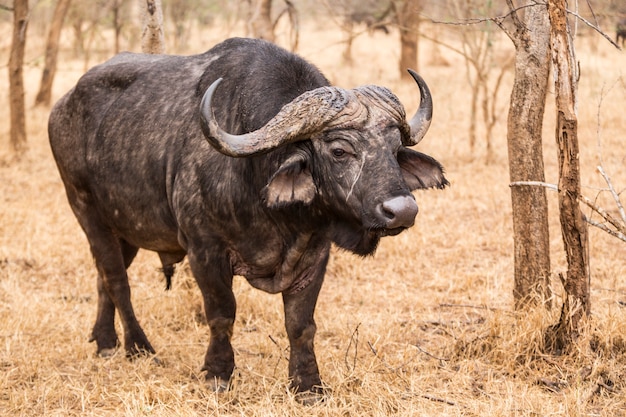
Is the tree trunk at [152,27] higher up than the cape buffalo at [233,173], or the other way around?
the tree trunk at [152,27]

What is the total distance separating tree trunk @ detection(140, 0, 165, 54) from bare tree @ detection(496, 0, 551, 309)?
2.71 m

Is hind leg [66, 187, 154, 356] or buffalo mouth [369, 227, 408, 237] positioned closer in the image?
buffalo mouth [369, 227, 408, 237]

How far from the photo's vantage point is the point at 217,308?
173 inches

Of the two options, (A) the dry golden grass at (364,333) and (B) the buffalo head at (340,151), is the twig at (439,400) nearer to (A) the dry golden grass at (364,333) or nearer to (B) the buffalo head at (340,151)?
(A) the dry golden grass at (364,333)

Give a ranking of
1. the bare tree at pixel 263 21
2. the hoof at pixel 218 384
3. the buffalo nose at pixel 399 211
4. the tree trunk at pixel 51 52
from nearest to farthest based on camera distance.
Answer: the buffalo nose at pixel 399 211 → the hoof at pixel 218 384 → the bare tree at pixel 263 21 → the tree trunk at pixel 51 52

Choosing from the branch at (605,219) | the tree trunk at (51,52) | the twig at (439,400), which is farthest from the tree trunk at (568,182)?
the tree trunk at (51,52)

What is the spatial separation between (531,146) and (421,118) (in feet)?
3.41

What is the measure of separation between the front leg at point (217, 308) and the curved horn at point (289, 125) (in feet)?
2.63

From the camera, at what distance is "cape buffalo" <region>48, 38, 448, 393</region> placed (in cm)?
372

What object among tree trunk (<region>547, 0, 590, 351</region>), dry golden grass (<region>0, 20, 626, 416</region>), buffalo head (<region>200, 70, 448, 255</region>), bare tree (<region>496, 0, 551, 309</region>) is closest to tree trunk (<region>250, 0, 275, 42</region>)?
dry golden grass (<region>0, 20, 626, 416</region>)

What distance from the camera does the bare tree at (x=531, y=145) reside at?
486 centimetres

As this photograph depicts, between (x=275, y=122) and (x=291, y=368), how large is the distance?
1.41 meters

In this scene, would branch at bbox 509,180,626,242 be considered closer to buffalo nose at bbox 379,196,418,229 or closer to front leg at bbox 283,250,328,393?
buffalo nose at bbox 379,196,418,229

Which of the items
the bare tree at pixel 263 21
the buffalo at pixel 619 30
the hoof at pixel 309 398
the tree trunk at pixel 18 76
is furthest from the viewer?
the buffalo at pixel 619 30
